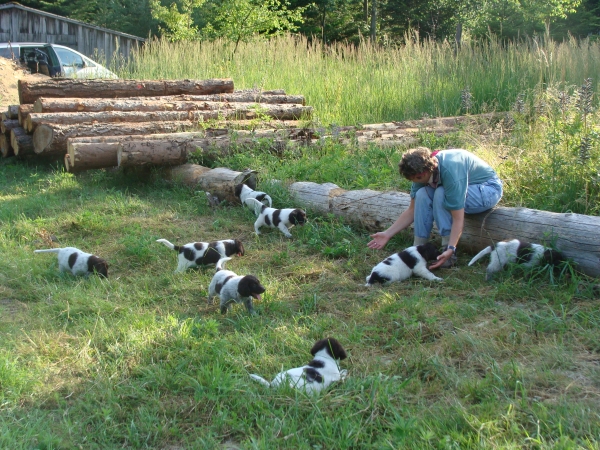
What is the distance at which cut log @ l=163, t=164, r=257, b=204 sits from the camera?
894 cm

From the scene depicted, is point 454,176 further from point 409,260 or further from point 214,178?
point 214,178

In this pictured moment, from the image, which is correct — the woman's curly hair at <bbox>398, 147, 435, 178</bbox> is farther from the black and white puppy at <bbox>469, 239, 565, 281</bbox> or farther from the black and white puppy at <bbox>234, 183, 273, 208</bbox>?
the black and white puppy at <bbox>234, 183, 273, 208</bbox>

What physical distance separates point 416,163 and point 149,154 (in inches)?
225

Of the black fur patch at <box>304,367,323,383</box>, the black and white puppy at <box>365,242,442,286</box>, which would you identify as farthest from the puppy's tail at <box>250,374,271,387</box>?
the black and white puppy at <box>365,242,442,286</box>

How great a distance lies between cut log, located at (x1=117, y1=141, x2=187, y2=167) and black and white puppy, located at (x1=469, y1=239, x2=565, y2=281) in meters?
6.18

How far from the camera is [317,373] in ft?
12.3

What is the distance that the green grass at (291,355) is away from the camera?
130 inches

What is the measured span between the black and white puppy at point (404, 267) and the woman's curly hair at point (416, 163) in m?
0.79

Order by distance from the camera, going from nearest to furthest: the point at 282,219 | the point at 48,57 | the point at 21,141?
1. the point at 282,219
2. the point at 21,141
3. the point at 48,57

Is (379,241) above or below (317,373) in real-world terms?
above

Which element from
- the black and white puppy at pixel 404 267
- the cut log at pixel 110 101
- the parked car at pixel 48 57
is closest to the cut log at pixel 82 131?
the cut log at pixel 110 101

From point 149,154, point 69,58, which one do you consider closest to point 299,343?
point 149,154

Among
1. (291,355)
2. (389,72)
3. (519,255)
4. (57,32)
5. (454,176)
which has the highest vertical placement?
(57,32)

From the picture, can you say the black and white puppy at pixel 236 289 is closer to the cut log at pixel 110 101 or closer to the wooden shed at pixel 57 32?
the cut log at pixel 110 101
